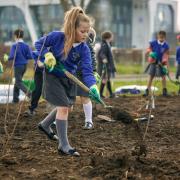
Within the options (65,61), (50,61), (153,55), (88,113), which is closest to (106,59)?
(153,55)

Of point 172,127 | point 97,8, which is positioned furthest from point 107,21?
point 172,127

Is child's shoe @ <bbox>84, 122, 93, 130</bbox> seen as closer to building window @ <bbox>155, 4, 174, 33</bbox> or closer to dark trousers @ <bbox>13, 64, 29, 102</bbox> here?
dark trousers @ <bbox>13, 64, 29, 102</bbox>

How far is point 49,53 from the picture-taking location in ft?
16.7

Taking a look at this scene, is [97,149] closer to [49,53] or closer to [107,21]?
[49,53]

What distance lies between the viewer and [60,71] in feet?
17.1

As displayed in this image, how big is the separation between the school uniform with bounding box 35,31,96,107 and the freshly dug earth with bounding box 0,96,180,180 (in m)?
0.57

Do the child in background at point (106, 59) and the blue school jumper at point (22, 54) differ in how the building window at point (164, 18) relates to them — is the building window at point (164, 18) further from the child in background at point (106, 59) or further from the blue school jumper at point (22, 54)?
the blue school jumper at point (22, 54)

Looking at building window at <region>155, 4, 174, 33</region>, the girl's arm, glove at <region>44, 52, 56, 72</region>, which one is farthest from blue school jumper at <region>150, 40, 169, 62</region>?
building window at <region>155, 4, 174, 33</region>

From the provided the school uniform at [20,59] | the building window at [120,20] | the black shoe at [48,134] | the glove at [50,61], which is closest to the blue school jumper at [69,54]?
the glove at [50,61]

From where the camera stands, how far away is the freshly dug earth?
14.0 feet

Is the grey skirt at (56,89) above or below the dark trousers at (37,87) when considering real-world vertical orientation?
above

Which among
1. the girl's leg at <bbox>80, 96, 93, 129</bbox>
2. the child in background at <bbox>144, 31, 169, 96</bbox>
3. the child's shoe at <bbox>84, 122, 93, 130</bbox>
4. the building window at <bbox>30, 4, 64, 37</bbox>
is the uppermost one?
the building window at <bbox>30, 4, 64, 37</bbox>

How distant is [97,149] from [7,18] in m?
67.0

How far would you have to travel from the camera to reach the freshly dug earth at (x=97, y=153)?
14.0ft
